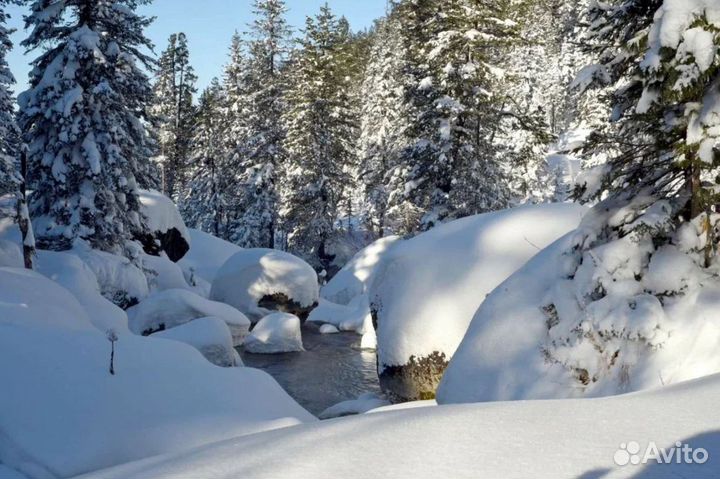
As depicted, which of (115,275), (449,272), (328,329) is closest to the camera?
(449,272)

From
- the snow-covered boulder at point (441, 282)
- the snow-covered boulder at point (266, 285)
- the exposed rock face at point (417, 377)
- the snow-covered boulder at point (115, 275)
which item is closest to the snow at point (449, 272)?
the snow-covered boulder at point (441, 282)

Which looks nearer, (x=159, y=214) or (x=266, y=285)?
(x=266, y=285)

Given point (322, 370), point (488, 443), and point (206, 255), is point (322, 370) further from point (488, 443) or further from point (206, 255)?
point (206, 255)

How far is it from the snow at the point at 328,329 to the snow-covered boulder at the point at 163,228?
762 centimetres

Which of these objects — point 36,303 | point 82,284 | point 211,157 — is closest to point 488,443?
point 36,303

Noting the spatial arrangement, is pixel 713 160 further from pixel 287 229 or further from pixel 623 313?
pixel 287 229

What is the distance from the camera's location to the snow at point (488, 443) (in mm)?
2393

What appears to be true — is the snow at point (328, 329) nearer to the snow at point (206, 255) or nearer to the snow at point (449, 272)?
the snow at point (206, 255)

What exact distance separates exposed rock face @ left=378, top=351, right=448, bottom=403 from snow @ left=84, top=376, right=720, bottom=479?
6.31 metres

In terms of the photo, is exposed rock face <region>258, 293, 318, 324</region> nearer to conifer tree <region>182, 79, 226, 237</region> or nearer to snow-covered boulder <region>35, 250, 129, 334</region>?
snow-covered boulder <region>35, 250, 129, 334</region>

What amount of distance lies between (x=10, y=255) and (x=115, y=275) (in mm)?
2657

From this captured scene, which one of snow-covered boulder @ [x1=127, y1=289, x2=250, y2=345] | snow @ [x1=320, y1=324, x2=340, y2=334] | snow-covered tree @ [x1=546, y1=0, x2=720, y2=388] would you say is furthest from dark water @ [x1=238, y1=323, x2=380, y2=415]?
snow-covered tree @ [x1=546, y1=0, x2=720, y2=388]

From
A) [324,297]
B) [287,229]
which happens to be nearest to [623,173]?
[324,297]

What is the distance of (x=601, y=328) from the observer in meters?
5.68
